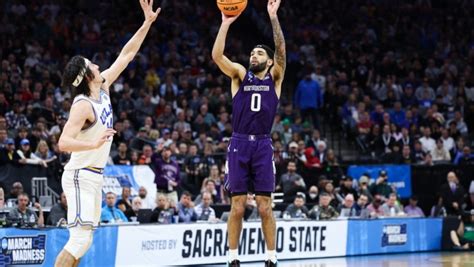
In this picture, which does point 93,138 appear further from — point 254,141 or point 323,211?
point 323,211

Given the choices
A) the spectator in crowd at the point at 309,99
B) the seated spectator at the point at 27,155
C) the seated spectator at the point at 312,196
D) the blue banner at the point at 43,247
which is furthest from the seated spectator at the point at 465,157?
the blue banner at the point at 43,247

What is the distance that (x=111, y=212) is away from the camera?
17.5m

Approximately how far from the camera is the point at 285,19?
30.3m

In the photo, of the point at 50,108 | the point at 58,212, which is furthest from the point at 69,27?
the point at 58,212

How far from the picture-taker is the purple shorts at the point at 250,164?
11.1 meters

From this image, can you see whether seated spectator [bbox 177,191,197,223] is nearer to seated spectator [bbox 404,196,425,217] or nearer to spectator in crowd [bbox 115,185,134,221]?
spectator in crowd [bbox 115,185,134,221]

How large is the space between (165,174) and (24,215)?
469 centimetres

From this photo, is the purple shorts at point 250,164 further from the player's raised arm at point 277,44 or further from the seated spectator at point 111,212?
the seated spectator at point 111,212

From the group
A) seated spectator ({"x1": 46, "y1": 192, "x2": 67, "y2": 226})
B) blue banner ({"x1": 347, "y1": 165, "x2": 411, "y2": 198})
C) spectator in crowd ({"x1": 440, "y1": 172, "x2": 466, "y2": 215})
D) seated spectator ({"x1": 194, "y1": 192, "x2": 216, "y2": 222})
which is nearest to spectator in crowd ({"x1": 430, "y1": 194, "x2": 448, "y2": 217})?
spectator in crowd ({"x1": 440, "y1": 172, "x2": 466, "y2": 215})

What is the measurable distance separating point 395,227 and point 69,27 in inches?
404

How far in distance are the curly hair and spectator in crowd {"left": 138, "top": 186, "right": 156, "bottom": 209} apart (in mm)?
9234

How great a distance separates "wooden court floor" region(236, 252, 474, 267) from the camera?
1662cm

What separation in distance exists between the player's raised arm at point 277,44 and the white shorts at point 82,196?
2605 millimetres

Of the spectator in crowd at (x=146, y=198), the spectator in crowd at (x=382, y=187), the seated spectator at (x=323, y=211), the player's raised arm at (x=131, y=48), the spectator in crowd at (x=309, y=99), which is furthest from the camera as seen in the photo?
the spectator in crowd at (x=309, y=99)
